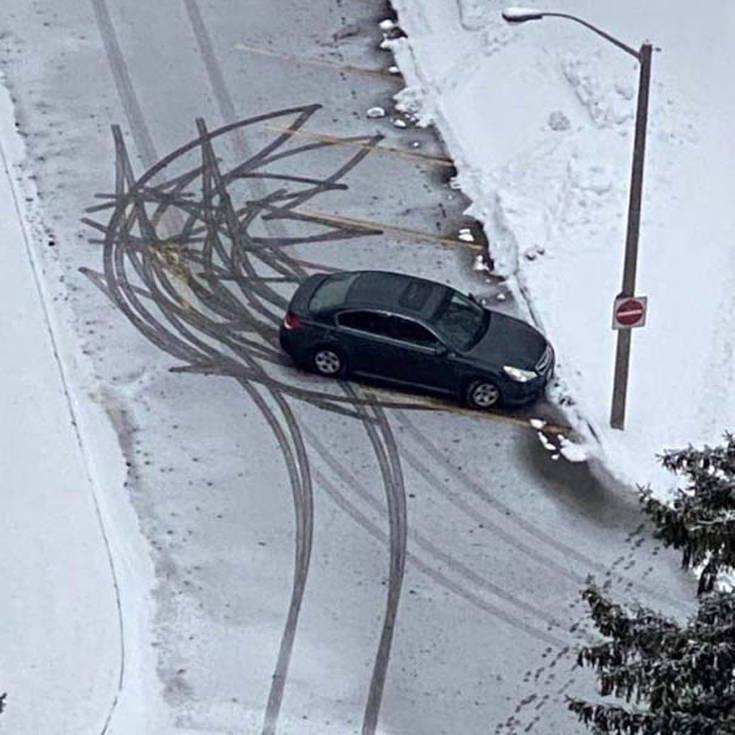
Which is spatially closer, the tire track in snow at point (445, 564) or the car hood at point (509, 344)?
the tire track in snow at point (445, 564)

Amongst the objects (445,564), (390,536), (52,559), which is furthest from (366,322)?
(52,559)

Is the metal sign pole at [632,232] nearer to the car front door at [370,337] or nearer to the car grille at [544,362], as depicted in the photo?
the car grille at [544,362]

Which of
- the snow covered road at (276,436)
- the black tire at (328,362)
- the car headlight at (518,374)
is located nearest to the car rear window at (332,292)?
the black tire at (328,362)

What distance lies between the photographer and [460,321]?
75.2ft

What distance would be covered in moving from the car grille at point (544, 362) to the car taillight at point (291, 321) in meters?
3.21

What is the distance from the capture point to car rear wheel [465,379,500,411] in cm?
2244

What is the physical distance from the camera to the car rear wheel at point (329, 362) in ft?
74.8

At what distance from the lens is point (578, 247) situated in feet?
82.9

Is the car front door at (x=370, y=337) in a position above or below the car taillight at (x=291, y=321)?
below

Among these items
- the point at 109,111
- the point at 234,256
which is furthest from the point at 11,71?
the point at 234,256

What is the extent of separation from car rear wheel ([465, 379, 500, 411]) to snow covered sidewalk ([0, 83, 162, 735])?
15.4 ft

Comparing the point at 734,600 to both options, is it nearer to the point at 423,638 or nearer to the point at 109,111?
the point at 423,638

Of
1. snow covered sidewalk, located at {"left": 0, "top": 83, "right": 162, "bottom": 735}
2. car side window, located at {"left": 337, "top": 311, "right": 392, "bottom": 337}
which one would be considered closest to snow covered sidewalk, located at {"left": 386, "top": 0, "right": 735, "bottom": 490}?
car side window, located at {"left": 337, "top": 311, "right": 392, "bottom": 337}

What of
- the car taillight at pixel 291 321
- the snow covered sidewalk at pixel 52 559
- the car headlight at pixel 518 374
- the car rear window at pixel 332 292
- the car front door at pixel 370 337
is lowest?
the snow covered sidewalk at pixel 52 559
